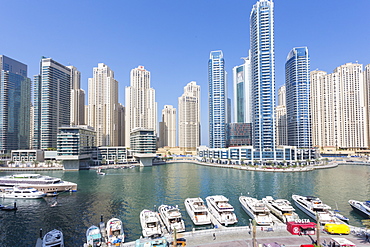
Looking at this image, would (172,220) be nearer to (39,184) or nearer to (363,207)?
(363,207)

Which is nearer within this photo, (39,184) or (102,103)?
(39,184)

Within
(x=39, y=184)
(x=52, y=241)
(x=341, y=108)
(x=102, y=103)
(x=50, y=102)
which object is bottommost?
(x=52, y=241)

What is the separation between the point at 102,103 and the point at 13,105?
2541 inches

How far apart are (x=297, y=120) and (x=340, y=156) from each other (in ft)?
139

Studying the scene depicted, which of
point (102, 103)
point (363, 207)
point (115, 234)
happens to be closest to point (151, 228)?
point (115, 234)

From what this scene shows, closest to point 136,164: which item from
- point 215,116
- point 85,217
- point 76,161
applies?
point 76,161

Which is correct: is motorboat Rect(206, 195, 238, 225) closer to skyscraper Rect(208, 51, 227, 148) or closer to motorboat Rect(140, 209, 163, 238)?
motorboat Rect(140, 209, 163, 238)

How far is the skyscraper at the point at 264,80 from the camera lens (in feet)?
418

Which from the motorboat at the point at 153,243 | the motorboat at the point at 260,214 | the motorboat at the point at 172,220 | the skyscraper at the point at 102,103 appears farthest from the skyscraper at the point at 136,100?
the motorboat at the point at 153,243

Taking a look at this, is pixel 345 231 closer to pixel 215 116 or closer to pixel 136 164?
pixel 136 164

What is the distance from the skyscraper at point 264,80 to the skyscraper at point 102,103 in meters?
117

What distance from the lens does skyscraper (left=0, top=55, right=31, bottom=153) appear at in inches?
6511

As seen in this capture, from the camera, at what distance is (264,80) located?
422ft

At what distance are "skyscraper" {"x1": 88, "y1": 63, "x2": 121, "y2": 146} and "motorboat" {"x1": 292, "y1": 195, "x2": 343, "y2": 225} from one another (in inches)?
6496
